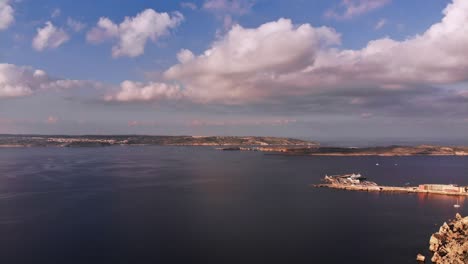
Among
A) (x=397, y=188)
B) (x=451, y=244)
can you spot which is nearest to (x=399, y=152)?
(x=397, y=188)

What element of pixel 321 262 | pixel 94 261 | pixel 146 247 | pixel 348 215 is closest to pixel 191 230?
pixel 146 247

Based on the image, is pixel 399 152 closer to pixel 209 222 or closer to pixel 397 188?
pixel 397 188

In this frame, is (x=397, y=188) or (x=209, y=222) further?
(x=397, y=188)

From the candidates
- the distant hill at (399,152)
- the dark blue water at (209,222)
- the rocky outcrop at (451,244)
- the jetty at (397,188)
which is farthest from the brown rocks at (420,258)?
the distant hill at (399,152)

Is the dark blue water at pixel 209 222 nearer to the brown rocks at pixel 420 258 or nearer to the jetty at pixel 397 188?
the brown rocks at pixel 420 258

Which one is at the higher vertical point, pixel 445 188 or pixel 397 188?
pixel 445 188

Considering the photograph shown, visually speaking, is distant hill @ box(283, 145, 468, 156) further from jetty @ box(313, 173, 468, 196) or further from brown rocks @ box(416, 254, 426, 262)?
brown rocks @ box(416, 254, 426, 262)
